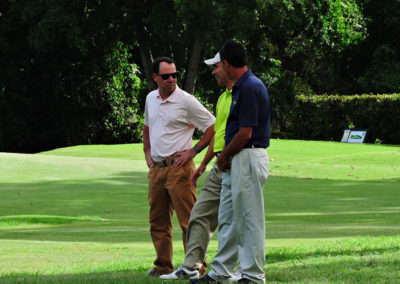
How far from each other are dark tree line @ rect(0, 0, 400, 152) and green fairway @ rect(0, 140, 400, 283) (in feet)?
20.6

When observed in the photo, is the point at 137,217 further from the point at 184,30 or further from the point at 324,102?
the point at 324,102

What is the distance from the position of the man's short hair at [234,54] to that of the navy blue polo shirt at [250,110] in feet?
0.44

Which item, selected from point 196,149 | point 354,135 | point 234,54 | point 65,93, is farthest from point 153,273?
point 65,93

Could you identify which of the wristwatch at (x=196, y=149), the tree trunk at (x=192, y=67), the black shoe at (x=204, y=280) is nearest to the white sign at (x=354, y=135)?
the tree trunk at (x=192, y=67)

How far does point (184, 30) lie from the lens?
3544 centimetres

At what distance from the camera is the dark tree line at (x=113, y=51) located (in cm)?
3462

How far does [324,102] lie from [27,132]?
52.4 feet

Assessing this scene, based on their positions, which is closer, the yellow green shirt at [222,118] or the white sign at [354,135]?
the yellow green shirt at [222,118]

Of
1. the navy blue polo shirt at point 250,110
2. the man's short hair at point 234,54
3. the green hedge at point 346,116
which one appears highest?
the man's short hair at point 234,54

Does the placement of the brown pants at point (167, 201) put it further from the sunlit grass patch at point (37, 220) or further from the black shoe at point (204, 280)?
the sunlit grass patch at point (37, 220)

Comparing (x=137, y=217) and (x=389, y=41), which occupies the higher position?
(x=389, y=41)

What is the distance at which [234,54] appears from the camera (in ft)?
22.3

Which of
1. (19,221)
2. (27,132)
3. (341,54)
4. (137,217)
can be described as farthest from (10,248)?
(341,54)

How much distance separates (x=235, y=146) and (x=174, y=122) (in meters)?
1.42
